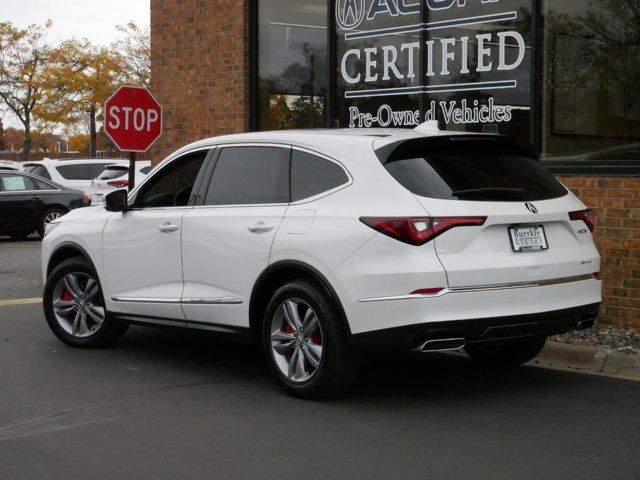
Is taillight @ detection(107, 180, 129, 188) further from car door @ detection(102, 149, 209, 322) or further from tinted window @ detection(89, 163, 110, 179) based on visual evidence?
car door @ detection(102, 149, 209, 322)

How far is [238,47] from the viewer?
12.9m

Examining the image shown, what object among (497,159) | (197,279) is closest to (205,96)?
(197,279)

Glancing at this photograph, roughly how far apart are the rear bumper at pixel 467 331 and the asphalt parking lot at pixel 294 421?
0.45m

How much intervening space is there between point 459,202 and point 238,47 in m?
7.38

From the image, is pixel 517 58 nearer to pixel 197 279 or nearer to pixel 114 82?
pixel 197 279

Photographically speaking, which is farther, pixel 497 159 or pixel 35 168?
pixel 35 168

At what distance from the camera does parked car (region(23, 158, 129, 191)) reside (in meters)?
25.9

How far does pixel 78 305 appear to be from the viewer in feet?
27.9

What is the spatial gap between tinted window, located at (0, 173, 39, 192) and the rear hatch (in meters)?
16.1

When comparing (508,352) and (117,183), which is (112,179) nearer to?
(117,183)

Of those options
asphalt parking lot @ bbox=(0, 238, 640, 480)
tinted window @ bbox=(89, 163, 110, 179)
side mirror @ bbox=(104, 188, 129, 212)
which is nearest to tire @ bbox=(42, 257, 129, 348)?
asphalt parking lot @ bbox=(0, 238, 640, 480)

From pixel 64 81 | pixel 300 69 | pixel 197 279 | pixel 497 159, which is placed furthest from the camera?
pixel 64 81

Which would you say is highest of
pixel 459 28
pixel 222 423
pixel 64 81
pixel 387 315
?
pixel 64 81

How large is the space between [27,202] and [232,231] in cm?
1513
